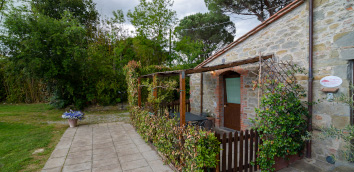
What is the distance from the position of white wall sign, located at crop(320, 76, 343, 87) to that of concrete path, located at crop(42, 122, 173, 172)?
11.2 ft

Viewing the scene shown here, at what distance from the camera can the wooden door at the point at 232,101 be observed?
5.78 metres

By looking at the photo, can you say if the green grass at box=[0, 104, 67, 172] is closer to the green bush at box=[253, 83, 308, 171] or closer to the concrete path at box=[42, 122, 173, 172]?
the concrete path at box=[42, 122, 173, 172]

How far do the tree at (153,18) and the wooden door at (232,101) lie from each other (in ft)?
28.7

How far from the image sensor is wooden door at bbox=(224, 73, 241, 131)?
5.78 metres

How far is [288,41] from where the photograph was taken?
389 cm

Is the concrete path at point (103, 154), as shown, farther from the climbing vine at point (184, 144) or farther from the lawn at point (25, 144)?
the climbing vine at point (184, 144)

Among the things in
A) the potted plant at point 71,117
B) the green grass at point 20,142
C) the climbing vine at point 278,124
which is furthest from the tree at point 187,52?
the climbing vine at point 278,124

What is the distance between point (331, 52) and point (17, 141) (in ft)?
26.8

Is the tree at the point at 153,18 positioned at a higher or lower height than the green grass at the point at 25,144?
higher

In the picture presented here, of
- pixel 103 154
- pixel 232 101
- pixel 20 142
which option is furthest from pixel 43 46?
pixel 232 101

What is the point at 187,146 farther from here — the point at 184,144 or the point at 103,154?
the point at 103,154

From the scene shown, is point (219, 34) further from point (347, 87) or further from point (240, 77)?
point (347, 87)

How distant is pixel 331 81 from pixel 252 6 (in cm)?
781

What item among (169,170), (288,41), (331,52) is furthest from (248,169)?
(288,41)
